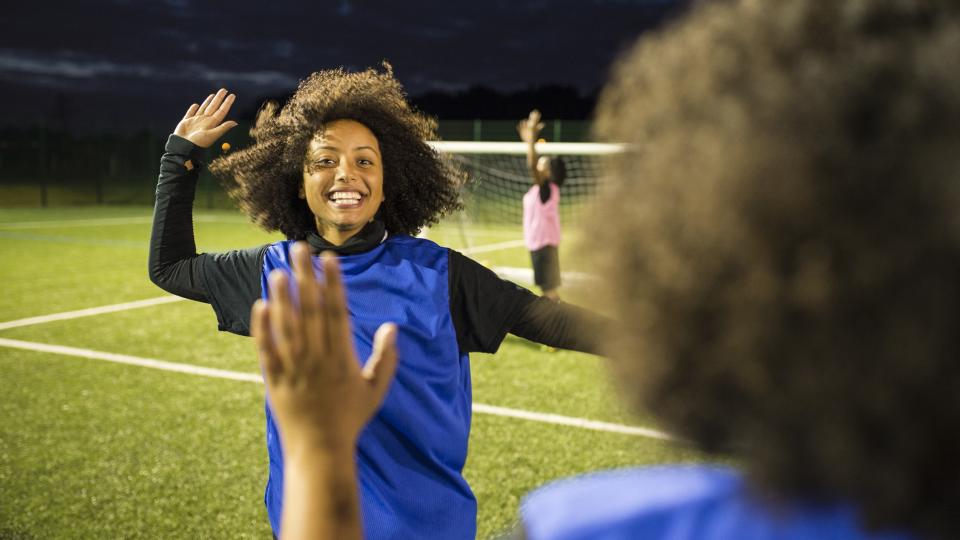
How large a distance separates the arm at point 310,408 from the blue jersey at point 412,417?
1.18 metres

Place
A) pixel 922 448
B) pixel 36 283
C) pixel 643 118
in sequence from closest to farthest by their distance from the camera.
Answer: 1. pixel 922 448
2. pixel 643 118
3. pixel 36 283

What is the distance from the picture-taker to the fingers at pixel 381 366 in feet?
3.10

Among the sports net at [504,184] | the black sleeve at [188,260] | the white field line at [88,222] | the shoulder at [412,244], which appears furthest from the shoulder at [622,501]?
the white field line at [88,222]

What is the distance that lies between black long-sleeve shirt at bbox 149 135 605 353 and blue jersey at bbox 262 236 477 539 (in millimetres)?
70

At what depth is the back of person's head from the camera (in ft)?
2.03

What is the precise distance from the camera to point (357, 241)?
2385 mm

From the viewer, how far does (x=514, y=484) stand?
4.46 metres

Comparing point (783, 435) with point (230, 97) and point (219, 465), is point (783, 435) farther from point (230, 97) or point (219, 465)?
point (219, 465)

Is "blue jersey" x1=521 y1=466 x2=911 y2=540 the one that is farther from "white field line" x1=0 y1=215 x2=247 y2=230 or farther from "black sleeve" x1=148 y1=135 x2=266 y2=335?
"white field line" x1=0 y1=215 x2=247 y2=230

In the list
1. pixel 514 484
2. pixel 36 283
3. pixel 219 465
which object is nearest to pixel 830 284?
pixel 514 484

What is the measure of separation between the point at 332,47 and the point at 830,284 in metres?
56.8

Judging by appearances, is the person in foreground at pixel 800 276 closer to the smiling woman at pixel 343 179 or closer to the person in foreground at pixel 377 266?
the person in foreground at pixel 377 266

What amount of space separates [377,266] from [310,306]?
4.51 feet

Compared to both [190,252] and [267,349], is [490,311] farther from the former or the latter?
[267,349]
